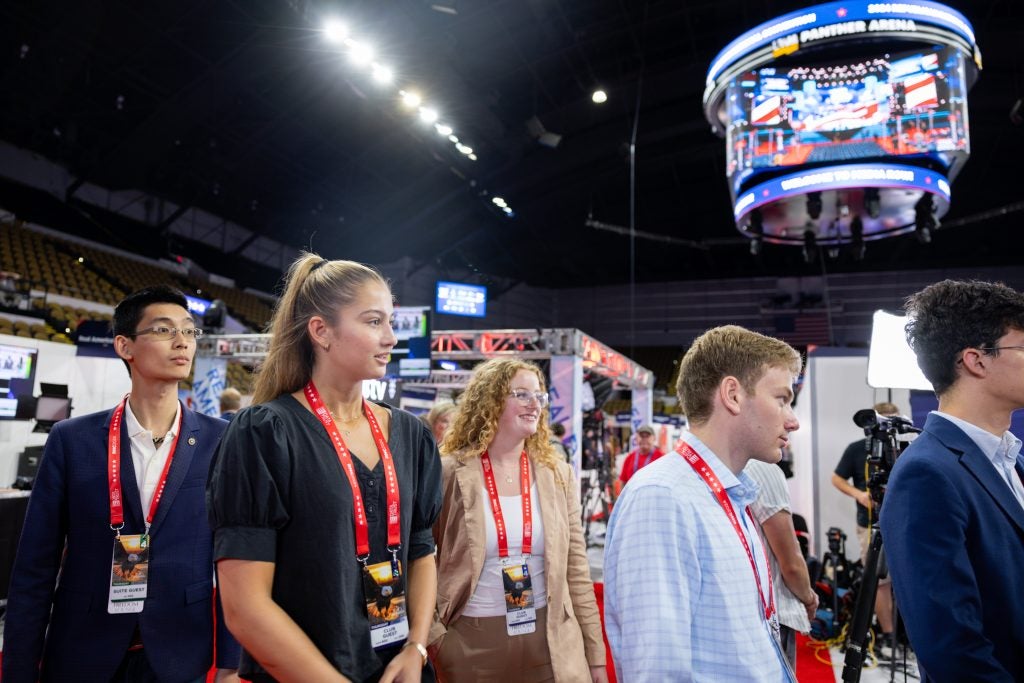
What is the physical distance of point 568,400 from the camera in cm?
859

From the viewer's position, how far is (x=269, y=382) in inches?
53.2

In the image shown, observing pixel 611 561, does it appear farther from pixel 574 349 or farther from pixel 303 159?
pixel 303 159

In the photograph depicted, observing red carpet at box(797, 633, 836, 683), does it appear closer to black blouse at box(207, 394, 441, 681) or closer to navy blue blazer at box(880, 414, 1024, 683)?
navy blue blazer at box(880, 414, 1024, 683)

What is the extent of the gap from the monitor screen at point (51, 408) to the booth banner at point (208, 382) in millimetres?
5558

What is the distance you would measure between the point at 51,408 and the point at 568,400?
565 cm

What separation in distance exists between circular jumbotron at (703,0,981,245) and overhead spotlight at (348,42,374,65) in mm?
5320

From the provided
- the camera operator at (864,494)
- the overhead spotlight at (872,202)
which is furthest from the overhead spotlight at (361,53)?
the camera operator at (864,494)

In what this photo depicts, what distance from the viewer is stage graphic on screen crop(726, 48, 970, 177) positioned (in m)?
6.78

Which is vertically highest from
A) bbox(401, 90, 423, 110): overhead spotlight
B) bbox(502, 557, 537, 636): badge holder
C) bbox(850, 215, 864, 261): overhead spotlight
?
bbox(401, 90, 423, 110): overhead spotlight

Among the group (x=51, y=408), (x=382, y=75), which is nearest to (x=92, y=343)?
(x=51, y=408)

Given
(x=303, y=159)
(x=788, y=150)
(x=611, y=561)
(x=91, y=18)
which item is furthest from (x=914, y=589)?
(x=303, y=159)

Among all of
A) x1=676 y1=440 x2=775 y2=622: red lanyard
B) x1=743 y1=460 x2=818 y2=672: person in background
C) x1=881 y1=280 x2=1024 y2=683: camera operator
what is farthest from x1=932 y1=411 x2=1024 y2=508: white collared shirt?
x1=743 y1=460 x2=818 y2=672: person in background

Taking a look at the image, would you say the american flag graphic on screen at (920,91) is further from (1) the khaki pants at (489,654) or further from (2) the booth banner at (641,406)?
(2) the booth banner at (641,406)

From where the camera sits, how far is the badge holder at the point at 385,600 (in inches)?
46.9
